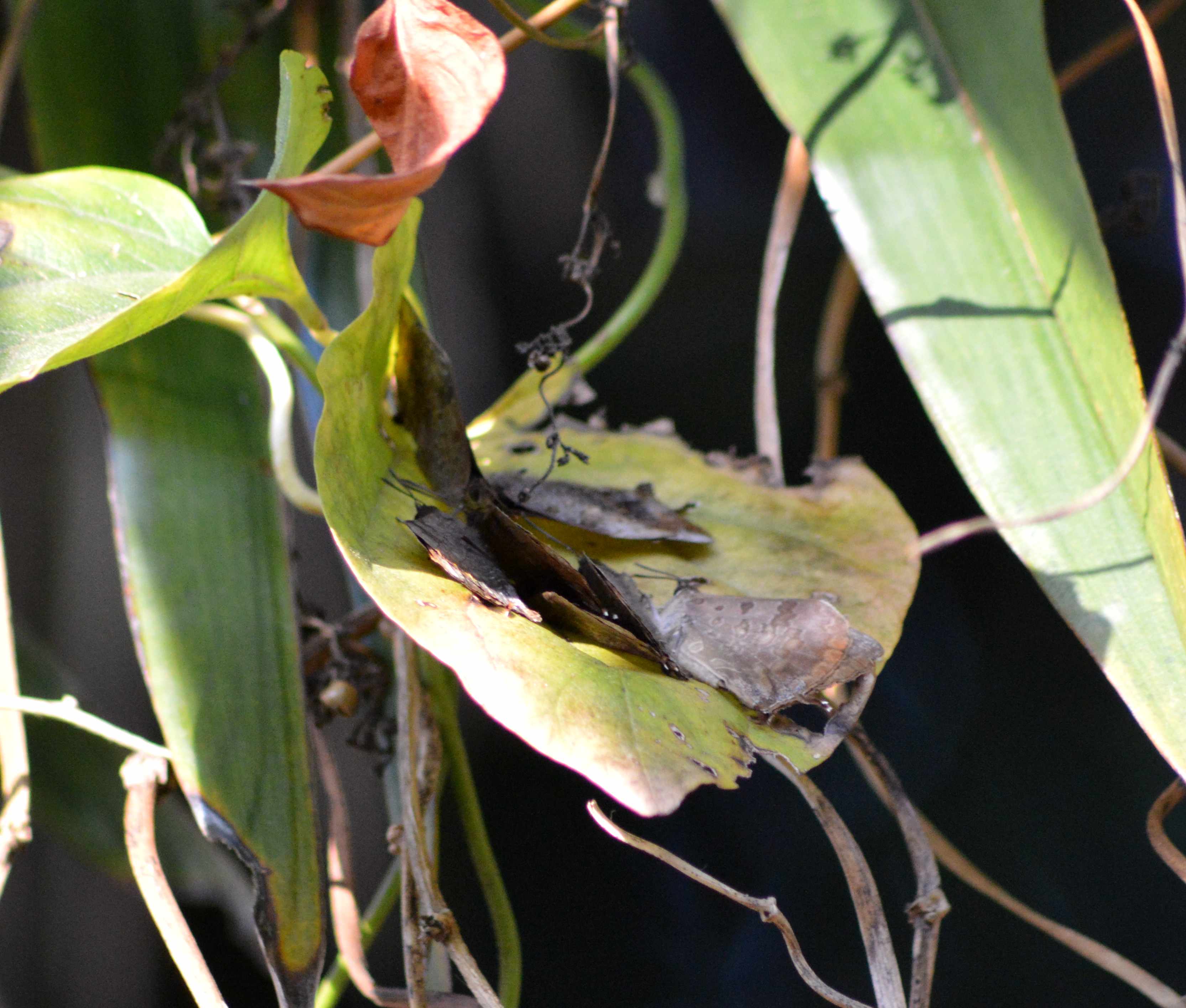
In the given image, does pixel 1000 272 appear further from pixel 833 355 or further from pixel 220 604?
pixel 220 604

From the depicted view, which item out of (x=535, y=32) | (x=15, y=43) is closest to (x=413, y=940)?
(x=535, y=32)

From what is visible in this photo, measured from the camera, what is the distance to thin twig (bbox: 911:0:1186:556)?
25 cm

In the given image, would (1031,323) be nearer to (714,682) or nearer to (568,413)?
(714,682)

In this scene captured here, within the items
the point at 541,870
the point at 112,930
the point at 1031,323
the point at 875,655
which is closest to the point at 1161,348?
the point at 1031,323

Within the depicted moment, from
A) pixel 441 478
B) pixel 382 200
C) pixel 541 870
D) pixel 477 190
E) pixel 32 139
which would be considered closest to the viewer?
pixel 382 200

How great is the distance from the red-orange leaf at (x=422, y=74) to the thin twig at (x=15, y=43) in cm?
31

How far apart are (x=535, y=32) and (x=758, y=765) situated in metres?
0.42

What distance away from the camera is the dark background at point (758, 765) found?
0.49 metres

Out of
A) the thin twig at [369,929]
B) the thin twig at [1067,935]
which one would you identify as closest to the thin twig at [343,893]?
the thin twig at [369,929]

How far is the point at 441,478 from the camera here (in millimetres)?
291

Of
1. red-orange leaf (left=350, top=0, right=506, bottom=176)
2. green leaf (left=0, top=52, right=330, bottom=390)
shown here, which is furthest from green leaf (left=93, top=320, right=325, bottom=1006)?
red-orange leaf (left=350, top=0, right=506, bottom=176)

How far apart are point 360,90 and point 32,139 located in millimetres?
301

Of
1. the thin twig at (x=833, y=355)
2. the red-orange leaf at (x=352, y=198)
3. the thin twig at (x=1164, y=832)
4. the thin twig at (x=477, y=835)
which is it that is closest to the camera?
the red-orange leaf at (x=352, y=198)

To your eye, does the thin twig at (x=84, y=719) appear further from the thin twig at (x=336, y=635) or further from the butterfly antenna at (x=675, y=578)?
the butterfly antenna at (x=675, y=578)
